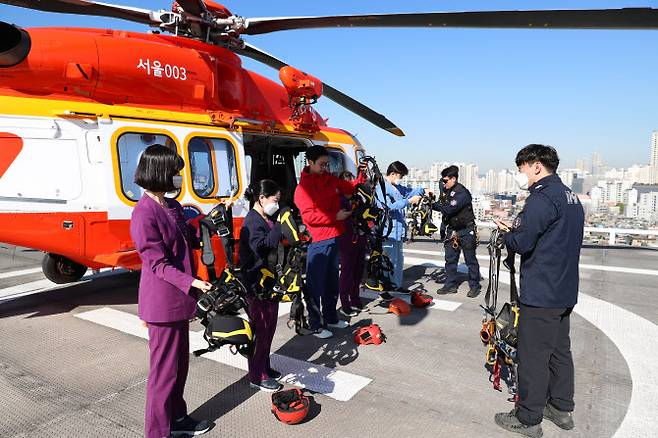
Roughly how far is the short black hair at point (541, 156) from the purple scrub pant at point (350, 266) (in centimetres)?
262

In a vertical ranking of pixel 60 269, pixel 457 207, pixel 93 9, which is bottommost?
pixel 60 269

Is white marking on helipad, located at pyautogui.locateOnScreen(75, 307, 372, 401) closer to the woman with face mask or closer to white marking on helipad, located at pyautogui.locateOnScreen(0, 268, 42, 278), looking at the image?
the woman with face mask

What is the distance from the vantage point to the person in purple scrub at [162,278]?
8.45ft

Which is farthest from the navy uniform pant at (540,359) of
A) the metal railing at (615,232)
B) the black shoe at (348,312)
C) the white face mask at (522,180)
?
the metal railing at (615,232)

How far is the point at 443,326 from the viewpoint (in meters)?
5.34

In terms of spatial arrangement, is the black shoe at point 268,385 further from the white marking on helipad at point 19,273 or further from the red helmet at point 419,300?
the white marking on helipad at point 19,273

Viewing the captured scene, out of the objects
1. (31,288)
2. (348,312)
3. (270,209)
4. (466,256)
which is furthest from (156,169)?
(31,288)

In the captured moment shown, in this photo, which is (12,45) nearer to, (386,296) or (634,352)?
(386,296)

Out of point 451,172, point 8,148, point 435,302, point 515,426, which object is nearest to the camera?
point 515,426

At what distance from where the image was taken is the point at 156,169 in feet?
8.57

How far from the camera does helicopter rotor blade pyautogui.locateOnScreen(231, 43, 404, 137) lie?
7.50 meters

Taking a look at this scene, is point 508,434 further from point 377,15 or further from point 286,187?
point 286,187

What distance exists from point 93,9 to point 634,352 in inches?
302

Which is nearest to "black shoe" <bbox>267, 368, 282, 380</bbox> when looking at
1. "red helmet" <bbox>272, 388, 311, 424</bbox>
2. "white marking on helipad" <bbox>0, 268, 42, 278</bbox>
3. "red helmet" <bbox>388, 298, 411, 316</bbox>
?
"red helmet" <bbox>272, 388, 311, 424</bbox>
